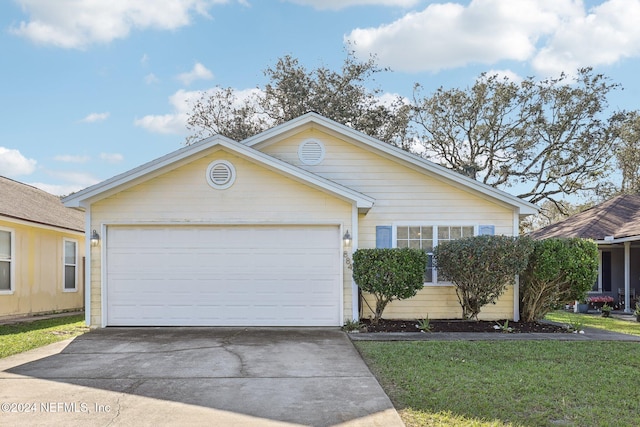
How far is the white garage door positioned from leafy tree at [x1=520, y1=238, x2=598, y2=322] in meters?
4.10

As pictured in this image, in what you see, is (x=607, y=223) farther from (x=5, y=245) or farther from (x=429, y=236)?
(x=5, y=245)

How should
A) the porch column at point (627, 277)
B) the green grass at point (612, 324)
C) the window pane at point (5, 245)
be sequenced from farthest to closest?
1. the porch column at point (627, 277)
2. the window pane at point (5, 245)
3. the green grass at point (612, 324)

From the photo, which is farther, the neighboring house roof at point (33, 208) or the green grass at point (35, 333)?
the neighboring house roof at point (33, 208)

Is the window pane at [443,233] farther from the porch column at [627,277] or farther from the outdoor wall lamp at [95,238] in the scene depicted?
the outdoor wall lamp at [95,238]

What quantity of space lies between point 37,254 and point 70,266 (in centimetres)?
192

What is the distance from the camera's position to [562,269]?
34.1 feet

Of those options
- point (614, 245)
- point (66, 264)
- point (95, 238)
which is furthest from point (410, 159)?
point (66, 264)

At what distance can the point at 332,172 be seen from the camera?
12.1 meters

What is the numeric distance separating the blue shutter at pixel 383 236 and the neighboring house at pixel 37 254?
28.3ft

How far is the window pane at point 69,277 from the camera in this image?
15391 millimetres

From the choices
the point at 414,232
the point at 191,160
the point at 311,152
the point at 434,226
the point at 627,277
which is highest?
the point at 311,152

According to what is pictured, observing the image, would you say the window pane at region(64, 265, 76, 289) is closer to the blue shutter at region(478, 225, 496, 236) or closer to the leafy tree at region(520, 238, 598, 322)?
the blue shutter at region(478, 225, 496, 236)

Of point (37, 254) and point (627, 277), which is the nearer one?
point (37, 254)

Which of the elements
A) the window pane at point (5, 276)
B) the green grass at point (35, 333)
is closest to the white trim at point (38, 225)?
the window pane at point (5, 276)
